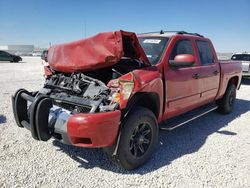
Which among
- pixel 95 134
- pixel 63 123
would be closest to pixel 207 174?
pixel 95 134

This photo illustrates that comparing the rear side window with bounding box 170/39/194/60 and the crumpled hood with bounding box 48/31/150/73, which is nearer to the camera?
the crumpled hood with bounding box 48/31/150/73

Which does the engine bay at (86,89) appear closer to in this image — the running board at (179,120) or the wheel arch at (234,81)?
the running board at (179,120)

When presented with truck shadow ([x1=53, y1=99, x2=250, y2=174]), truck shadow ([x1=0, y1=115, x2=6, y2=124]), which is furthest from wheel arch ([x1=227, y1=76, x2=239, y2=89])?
truck shadow ([x1=0, y1=115, x2=6, y2=124])

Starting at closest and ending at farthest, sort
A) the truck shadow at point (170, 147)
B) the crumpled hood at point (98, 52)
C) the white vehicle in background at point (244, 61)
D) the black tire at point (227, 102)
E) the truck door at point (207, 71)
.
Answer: the crumpled hood at point (98, 52), the truck shadow at point (170, 147), the truck door at point (207, 71), the black tire at point (227, 102), the white vehicle in background at point (244, 61)

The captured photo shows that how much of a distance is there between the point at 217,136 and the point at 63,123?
3.13 metres

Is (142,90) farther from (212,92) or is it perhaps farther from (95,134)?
(212,92)

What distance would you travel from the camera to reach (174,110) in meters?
4.30

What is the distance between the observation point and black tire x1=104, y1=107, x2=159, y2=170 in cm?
325

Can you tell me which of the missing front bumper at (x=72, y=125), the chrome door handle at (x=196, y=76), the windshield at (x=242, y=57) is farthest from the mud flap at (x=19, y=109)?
the windshield at (x=242, y=57)

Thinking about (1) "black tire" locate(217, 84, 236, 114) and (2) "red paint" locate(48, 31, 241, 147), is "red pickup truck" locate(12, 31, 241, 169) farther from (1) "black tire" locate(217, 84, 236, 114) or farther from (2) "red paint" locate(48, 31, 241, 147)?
(1) "black tire" locate(217, 84, 236, 114)

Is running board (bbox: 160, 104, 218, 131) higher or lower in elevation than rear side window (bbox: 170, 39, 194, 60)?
lower

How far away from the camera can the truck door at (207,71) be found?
5070mm

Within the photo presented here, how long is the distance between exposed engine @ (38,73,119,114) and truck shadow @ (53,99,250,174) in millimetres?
810

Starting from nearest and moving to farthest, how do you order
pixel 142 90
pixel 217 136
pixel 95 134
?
1. pixel 95 134
2. pixel 142 90
3. pixel 217 136
